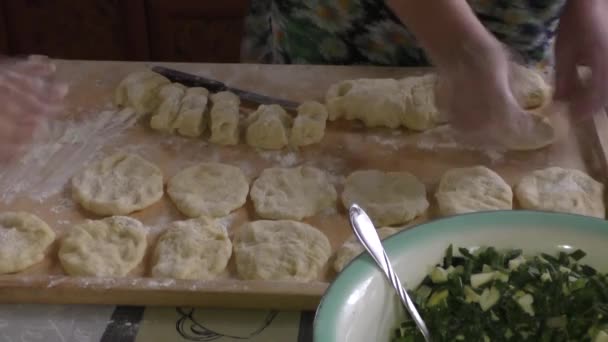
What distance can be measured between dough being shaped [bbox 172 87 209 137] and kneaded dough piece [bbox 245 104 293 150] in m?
0.10

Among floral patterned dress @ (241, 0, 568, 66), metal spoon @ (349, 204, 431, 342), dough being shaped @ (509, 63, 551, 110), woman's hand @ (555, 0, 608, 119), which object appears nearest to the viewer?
metal spoon @ (349, 204, 431, 342)

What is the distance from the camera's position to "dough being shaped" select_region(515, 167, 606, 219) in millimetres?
1321

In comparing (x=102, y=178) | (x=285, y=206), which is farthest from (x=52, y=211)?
(x=285, y=206)

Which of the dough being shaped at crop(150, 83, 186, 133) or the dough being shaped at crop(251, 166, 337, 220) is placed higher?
the dough being shaped at crop(150, 83, 186, 133)

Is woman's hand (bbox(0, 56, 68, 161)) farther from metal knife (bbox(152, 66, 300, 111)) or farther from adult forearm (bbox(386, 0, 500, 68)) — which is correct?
adult forearm (bbox(386, 0, 500, 68))

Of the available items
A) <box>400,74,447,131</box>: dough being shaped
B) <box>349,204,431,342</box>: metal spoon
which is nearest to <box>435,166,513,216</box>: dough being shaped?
<box>400,74,447,131</box>: dough being shaped

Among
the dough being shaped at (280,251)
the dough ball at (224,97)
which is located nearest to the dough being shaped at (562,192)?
the dough being shaped at (280,251)

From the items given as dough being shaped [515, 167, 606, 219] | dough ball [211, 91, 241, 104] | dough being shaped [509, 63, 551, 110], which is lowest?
dough being shaped [515, 167, 606, 219]

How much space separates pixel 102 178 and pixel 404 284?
73 cm

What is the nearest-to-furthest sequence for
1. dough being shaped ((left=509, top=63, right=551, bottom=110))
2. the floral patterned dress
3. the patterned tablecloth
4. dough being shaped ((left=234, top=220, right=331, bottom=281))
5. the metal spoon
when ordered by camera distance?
the metal spoon, the patterned tablecloth, dough being shaped ((left=234, top=220, right=331, bottom=281)), dough being shaped ((left=509, top=63, right=551, bottom=110)), the floral patterned dress

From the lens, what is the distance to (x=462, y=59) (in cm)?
130

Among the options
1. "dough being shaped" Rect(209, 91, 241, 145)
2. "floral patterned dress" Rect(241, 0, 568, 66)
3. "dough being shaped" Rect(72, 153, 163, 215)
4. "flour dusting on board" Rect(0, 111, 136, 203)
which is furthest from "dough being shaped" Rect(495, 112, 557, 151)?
"flour dusting on board" Rect(0, 111, 136, 203)

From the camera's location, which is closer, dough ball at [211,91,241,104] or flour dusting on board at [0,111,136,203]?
flour dusting on board at [0,111,136,203]

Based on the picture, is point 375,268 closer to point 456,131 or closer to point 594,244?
point 594,244
